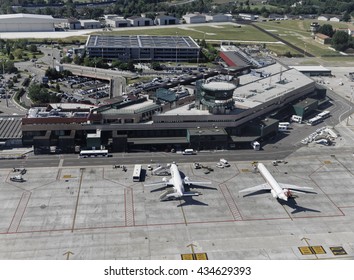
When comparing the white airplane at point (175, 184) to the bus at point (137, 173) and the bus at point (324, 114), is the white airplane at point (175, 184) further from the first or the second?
the bus at point (324, 114)

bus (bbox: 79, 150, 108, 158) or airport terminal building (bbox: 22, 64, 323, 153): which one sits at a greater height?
airport terminal building (bbox: 22, 64, 323, 153)

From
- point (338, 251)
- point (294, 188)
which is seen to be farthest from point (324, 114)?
point (338, 251)

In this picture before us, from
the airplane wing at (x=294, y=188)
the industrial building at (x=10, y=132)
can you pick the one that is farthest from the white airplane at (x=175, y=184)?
the industrial building at (x=10, y=132)

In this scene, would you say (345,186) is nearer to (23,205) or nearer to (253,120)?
(253,120)

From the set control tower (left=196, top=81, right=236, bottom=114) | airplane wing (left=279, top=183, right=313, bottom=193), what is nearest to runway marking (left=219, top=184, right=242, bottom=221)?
airplane wing (left=279, top=183, right=313, bottom=193)

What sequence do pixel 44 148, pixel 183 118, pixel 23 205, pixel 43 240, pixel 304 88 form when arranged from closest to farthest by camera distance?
pixel 43 240 → pixel 23 205 → pixel 44 148 → pixel 183 118 → pixel 304 88

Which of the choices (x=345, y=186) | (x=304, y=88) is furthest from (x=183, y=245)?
(x=304, y=88)

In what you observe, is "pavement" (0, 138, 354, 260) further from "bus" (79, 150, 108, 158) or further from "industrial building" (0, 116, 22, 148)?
"industrial building" (0, 116, 22, 148)
